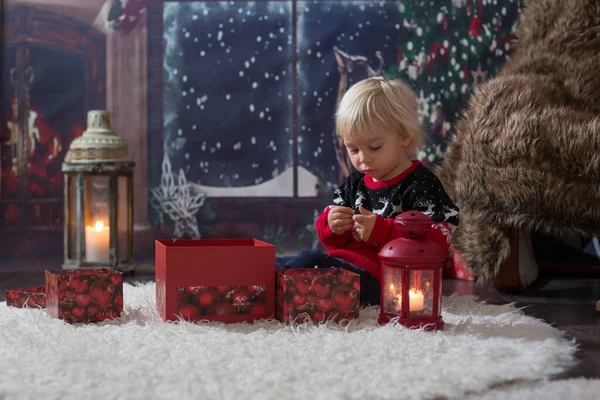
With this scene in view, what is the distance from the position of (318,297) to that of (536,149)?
2.32 feet

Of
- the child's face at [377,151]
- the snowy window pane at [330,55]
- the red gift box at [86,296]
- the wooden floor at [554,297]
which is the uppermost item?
the snowy window pane at [330,55]

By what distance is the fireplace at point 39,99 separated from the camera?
2.64 meters

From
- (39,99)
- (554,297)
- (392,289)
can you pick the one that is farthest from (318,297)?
(39,99)

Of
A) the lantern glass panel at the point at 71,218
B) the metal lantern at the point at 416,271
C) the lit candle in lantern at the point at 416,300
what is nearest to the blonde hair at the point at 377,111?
the metal lantern at the point at 416,271

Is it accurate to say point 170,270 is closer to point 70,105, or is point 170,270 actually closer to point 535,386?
point 535,386

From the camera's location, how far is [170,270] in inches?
52.8

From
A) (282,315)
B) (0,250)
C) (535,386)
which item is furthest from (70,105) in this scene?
(535,386)

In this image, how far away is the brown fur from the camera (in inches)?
66.0

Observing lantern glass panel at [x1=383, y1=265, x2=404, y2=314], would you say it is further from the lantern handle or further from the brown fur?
the brown fur

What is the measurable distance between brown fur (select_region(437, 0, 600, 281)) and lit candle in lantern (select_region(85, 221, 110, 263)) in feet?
3.48

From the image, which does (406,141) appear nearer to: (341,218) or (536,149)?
(341,218)

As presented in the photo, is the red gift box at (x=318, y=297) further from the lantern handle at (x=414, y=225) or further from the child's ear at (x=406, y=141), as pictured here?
the child's ear at (x=406, y=141)

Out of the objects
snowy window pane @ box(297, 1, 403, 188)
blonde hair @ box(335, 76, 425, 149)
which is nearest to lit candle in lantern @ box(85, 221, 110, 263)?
snowy window pane @ box(297, 1, 403, 188)

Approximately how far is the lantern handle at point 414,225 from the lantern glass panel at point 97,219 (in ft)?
3.96
